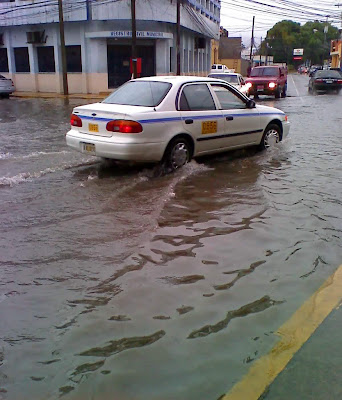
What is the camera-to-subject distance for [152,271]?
4234 mm

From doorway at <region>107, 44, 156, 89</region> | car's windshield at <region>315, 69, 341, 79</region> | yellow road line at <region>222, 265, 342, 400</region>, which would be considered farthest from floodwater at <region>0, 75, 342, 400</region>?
car's windshield at <region>315, 69, 341, 79</region>

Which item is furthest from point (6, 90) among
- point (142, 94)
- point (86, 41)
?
point (142, 94)

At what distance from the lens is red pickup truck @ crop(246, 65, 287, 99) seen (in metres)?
25.5

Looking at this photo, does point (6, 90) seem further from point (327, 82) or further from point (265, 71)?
point (327, 82)

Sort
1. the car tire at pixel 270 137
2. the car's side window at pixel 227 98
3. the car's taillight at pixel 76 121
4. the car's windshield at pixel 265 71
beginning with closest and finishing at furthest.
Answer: the car's taillight at pixel 76 121 < the car's side window at pixel 227 98 < the car tire at pixel 270 137 < the car's windshield at pixel 265 71

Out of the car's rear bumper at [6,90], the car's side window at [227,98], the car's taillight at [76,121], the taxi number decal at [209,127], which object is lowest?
the car's rear bumper at [6,90]

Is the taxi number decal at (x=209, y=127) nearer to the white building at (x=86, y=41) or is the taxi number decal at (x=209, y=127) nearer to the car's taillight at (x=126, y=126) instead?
the car's taillight at (x=126, y=126)

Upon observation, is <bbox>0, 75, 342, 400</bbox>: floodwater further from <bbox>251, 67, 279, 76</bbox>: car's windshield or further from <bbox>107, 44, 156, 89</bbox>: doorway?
<bbox>107, 44, 156, 89</bbox>: doorway

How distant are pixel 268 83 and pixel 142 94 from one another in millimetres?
19244

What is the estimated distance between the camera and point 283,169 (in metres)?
8.23

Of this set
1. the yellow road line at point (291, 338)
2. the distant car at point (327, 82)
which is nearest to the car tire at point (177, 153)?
the yellow road line at point (291, 338)

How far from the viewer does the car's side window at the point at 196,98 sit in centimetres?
774

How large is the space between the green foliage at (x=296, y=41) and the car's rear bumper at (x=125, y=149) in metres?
94.1

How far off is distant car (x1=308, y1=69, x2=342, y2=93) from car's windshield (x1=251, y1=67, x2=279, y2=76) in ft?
18.5
